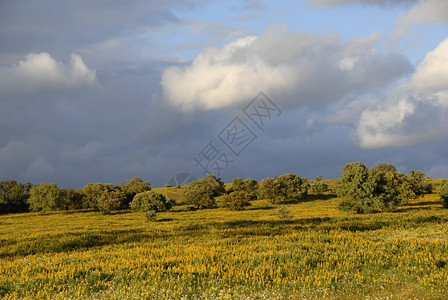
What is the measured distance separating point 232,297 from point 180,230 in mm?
19498

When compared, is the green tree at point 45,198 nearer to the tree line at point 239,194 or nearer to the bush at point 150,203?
the tree line at point 239,194

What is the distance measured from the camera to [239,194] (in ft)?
194

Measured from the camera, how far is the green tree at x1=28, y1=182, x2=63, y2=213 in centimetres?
6638

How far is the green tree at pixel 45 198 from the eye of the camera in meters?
66.4

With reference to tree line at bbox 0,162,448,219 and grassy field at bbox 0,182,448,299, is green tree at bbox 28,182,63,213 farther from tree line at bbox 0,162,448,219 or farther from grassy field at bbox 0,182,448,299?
grassy field at bbox 0,182,448,299

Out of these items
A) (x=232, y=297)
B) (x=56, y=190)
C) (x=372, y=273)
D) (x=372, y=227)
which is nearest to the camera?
(x=232, y=297)

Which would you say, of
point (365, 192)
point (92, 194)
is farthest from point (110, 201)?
point (365, 192)

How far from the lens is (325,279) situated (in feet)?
41.2

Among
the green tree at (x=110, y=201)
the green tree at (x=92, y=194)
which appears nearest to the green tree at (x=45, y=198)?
the green tree at (x=92, y=194)

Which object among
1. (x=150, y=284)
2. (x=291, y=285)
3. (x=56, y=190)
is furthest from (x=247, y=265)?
(x=56, y=190)

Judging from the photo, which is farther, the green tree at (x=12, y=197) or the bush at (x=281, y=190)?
the green tree at (x=12, y=197)

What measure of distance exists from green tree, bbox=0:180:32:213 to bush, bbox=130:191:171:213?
34094mm

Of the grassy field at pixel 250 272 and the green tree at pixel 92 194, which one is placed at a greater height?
the green tree at pixel 92 194

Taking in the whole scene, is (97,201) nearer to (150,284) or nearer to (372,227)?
(372,227)
